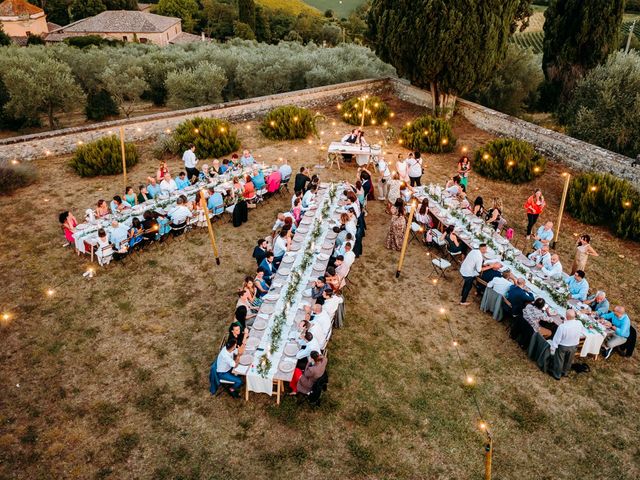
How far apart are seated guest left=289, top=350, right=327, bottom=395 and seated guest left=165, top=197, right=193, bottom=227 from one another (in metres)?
5.78

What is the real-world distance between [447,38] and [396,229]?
9.36 metres

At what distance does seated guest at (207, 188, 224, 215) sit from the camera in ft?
40.2

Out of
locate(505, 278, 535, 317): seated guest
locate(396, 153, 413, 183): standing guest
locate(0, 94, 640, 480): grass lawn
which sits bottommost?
locate(0, 94, 640, 480): grass lawn

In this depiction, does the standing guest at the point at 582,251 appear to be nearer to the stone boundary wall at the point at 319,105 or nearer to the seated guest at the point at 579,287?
the seated guest at the point at 579,287

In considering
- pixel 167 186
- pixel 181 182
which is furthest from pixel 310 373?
pixel 181 182

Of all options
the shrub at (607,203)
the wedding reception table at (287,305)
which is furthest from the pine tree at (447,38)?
the wedding reception table at (287,305)

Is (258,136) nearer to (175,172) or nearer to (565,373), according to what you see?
(175,172)

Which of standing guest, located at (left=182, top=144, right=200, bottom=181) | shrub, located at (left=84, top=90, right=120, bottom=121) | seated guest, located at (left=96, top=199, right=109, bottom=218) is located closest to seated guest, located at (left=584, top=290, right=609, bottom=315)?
standing guest, located at (left=182, top=144, right=200, bottom=181)

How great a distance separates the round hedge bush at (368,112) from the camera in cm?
1958

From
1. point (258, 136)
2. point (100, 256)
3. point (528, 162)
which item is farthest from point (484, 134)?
point (100, 256)

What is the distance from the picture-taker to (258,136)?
18.4 meters

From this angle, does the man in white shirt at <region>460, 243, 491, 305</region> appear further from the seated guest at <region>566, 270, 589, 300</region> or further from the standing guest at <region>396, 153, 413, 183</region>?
the standing guest at <region>396, 153, 413, 183</region>

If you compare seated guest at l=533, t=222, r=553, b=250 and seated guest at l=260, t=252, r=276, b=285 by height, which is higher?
seated guest at l=533, t=222, r=553, b=250

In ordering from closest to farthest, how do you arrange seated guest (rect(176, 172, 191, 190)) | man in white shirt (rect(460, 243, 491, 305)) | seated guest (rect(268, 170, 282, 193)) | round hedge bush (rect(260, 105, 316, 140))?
man in white shirt (rect(460, 243, 491, 305)), seated guest (rect(176, 172, 191, 190)), seated guest (rect(268, 170, 282, 193)), round hedge bush (rect(260, 105, 316, 140))
